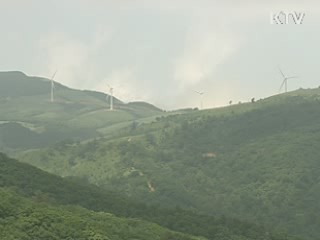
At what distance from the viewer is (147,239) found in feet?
376

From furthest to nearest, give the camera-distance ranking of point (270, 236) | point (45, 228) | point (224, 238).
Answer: point (270, 236)
point (224, 238)
point (45, 228)

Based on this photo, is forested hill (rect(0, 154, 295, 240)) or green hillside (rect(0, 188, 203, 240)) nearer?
green hillside (rect(0, 188, 203, 240))

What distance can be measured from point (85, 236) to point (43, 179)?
5161 centimetres

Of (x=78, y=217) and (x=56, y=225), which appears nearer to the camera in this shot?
(x=56, y=225)

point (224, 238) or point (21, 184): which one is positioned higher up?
point (21, 184)

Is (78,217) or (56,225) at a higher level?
(78,217)

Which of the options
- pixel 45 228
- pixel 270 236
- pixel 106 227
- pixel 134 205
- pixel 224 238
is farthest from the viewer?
pixel 134 205

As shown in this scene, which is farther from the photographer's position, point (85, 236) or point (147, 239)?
point (147, 239)

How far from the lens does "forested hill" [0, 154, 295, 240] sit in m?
104

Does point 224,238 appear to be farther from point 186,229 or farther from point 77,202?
point 77,202

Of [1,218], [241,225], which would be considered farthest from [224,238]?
[1,218]

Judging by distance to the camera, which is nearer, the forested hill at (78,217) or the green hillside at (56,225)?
the green hillside at (56,225)

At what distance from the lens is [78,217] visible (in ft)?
366

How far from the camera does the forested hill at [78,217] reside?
103625mm
